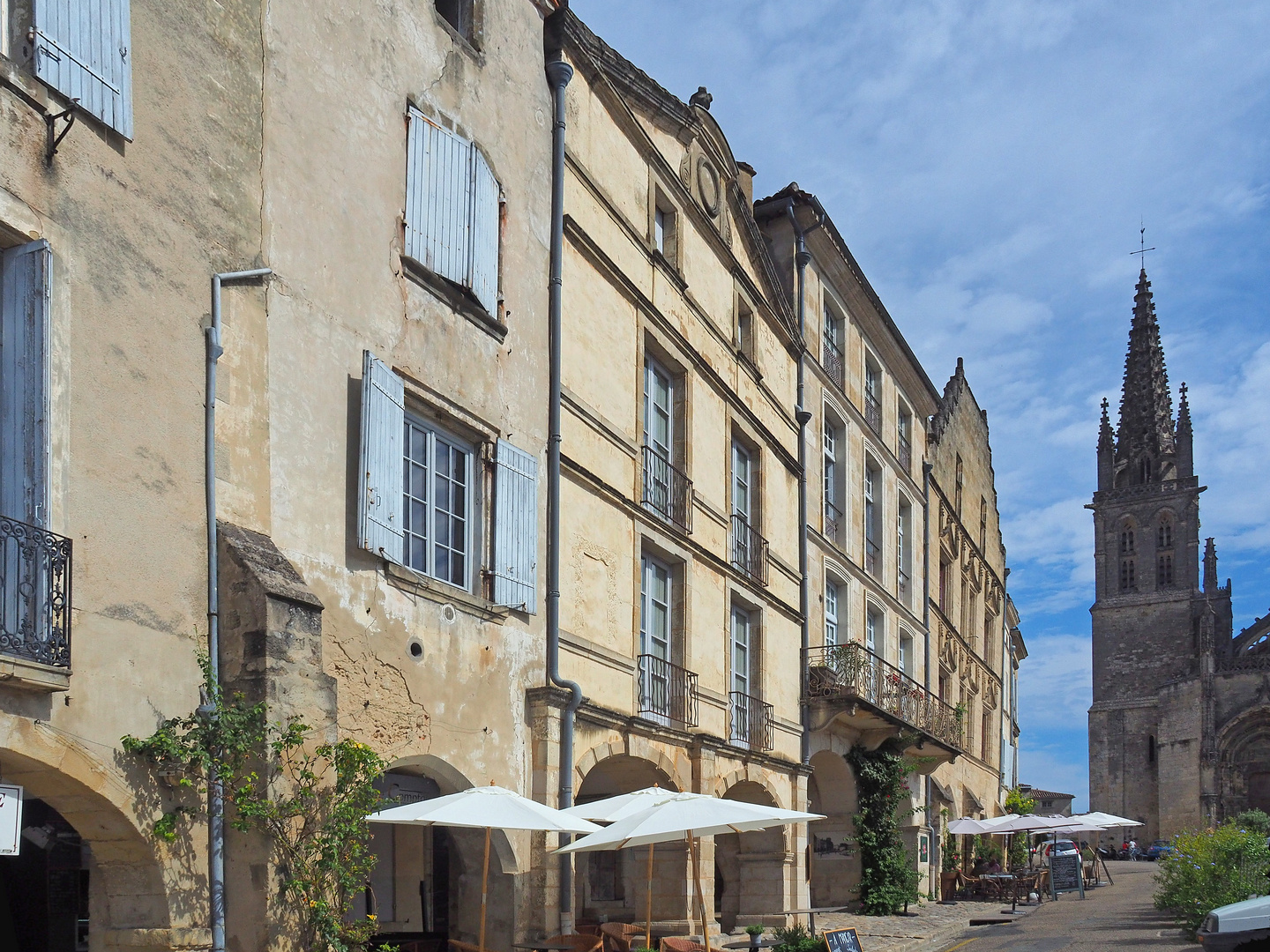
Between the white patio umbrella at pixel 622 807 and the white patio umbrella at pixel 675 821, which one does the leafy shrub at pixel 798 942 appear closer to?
the white patio umbrella at pixel 675 821

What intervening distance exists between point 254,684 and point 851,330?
17159 millimetres

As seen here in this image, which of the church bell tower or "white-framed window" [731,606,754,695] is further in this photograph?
the church bell tower

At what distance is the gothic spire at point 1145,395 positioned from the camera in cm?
9500

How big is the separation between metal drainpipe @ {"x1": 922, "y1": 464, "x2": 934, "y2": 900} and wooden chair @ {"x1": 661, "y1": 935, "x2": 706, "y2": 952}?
1533 cm

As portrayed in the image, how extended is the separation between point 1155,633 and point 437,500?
86.6 m

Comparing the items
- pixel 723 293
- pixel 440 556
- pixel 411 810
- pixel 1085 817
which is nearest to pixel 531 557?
pixel 440 556

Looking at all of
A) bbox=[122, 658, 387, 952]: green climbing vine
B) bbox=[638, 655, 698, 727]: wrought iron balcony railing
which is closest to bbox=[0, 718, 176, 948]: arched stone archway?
bbox=[122, 658, 387, 952]: green climbing vine

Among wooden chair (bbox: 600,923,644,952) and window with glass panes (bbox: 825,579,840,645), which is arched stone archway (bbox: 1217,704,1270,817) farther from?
wooden chair (bbox: 600,923,644,952)

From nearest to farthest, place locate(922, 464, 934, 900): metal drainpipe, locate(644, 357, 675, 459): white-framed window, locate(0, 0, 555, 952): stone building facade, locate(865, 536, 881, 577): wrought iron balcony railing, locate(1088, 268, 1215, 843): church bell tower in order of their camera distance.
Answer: locate(0, 0, 555, 952): stone building facade < locate(644, 357, 675, 459): white-framed window < locate(865, 536, 881, 577): wrought iron balcony railing < locate(922, 464, 934, 900): metal drainpipe < locate(1088, 268, 1215, 843): church bell tower

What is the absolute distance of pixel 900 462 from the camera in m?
27.3

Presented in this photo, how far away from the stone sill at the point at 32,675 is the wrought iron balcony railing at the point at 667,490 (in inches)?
327

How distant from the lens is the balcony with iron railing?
7.53m

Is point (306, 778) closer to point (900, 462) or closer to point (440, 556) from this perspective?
point (440, 556)

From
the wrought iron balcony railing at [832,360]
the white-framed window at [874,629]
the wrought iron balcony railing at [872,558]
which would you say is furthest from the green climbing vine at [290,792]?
the wrought iron balcony railing at [872,558]
